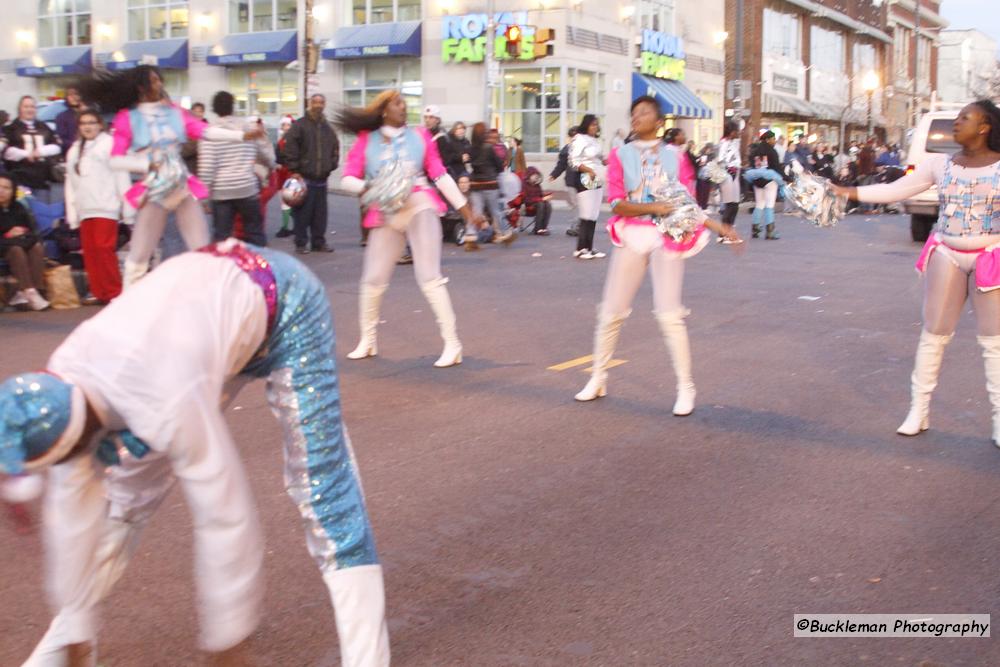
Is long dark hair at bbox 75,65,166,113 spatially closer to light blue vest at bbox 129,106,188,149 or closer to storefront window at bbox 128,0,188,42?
light blue vest at bbox 129,106,188,149

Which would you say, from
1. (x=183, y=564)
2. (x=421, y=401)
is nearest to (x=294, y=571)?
(x=183, y=564)

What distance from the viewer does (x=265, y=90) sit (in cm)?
3891

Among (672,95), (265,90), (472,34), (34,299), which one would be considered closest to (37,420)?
(34,299)

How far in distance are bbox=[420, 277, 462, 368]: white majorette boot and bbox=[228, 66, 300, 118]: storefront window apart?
102ft

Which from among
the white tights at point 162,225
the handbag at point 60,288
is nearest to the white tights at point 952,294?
the white tights at point 162,225

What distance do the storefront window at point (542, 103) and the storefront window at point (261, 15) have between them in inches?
306

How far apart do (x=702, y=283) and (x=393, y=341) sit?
4.88 m

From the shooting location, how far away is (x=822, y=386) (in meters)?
7.73

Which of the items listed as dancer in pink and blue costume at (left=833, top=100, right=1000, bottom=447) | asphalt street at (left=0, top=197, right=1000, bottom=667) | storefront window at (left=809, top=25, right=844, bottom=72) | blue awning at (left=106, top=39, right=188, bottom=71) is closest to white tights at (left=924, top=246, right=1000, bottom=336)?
A: dancer in pink and blue costume at (left=833, top=100, right=1000, bottom=447)

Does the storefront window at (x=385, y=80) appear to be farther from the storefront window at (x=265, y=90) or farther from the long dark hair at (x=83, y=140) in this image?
the long dark hair at (x=83, y=140)

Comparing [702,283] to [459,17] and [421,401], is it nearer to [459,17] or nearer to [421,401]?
[421,401]

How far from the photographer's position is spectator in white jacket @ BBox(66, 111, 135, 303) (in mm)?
11211

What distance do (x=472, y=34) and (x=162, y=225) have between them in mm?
26614

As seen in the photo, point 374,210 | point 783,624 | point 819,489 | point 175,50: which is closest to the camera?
point 783,624
